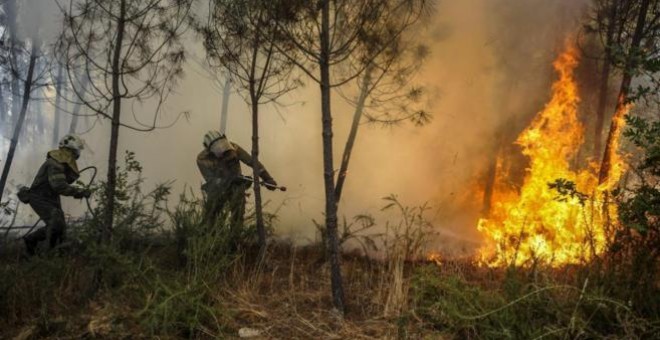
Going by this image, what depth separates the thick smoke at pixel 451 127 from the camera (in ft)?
34.4

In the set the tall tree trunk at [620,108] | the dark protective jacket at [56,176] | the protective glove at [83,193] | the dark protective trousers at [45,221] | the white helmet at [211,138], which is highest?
the tall tree trunk at [620,108]

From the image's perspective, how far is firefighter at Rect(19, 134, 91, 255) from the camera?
6.15 meters

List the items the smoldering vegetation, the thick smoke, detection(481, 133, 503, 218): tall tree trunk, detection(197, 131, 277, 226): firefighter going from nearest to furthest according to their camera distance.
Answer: the smoldering vegetation → detection(197, 131, 277, 226): firefighter → the thick smoke → detection(481, 133, 503, 218): tall tree trunk

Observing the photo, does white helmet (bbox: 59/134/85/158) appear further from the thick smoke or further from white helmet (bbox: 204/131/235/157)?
the thick smoke

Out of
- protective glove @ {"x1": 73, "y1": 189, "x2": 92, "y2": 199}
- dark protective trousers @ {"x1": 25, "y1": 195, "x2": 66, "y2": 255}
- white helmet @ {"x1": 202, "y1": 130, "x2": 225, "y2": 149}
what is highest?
white helmet @ {"x1": 202, "y1": 130, "x2": 225, "y2": 149}

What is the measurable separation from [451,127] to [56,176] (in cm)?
893

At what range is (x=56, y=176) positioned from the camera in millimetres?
6141

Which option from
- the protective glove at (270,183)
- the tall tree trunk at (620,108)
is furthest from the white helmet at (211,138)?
the tall tree trunk at (620,108)

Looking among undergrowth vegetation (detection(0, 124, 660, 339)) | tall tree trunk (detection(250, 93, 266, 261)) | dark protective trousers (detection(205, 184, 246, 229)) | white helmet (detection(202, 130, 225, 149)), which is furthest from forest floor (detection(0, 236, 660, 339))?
white helmet (detection(202, 130, 225, 149))

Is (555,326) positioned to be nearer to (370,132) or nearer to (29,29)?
(370,132)

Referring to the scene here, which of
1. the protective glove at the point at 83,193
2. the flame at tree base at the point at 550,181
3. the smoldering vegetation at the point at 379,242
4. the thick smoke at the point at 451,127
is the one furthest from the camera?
the thick smoke at the point at 451,127

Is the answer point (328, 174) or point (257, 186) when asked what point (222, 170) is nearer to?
point (257, 186)

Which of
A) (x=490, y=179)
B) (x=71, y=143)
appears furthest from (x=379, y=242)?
(x=71, y=143)

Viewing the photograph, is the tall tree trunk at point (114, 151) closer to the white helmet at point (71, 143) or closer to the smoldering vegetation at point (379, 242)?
the smoldering vegetation at point (379, 242)
